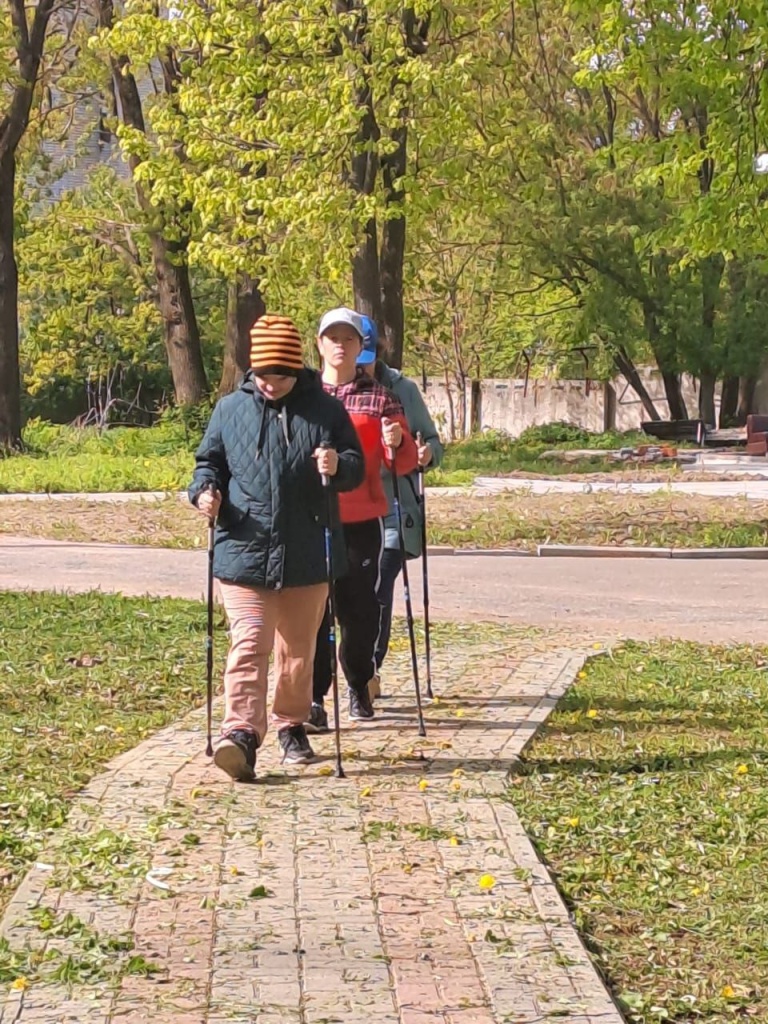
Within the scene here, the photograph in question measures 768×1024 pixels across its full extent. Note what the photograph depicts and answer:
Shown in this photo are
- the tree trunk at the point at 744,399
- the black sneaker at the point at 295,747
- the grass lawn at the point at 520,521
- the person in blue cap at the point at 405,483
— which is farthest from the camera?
the tree trunk at the point at 744,399

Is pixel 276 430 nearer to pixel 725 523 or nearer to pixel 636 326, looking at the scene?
pixel 725 523

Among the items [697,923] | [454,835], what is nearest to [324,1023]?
[697,923]

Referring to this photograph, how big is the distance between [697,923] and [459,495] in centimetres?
1636

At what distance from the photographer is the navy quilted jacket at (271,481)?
6.86 m

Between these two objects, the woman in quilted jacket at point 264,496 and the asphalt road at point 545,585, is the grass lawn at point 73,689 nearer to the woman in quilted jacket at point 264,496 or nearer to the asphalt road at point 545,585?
the woman in quilted jacket at point 264,496

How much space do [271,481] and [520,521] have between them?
1145cm

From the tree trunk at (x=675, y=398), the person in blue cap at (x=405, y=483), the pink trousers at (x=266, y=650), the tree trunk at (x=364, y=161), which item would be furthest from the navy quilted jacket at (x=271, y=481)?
the tree trunk at (x=675, y=398)

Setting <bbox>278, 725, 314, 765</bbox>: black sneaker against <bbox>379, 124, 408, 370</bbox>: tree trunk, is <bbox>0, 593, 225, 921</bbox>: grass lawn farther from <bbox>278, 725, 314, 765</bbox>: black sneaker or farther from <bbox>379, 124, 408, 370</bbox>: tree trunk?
<bbox>379, 124, 408, 370</bbox>: tree trunk

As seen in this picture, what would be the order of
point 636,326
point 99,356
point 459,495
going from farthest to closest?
point 99,356 → point 636,326 → point 459,495

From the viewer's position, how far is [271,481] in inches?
271

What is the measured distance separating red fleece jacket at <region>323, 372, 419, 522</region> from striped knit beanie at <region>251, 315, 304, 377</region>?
2.99 ft

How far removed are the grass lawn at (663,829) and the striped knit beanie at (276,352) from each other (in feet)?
6.40

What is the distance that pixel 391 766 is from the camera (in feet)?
23.8

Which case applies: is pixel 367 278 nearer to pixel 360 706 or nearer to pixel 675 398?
pixel 675 398
